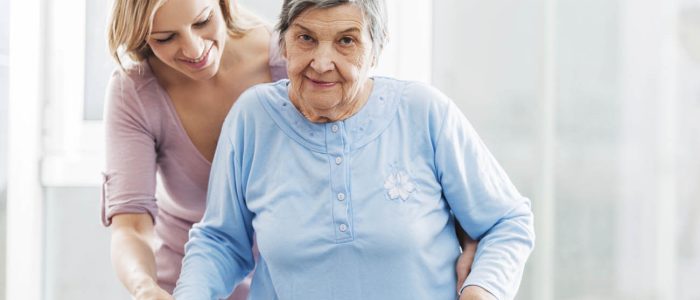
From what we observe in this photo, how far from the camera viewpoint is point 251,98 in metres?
1.48

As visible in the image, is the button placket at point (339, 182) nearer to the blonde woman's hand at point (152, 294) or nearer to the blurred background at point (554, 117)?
the blonde woman's hand at point (152, 294)

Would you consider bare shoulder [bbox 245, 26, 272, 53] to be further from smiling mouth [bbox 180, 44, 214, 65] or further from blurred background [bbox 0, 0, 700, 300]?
blurred background [bbox 0, 0, 700, 300]

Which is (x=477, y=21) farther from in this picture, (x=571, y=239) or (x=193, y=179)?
(x=193, y=179)

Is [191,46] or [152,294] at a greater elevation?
[191,46]

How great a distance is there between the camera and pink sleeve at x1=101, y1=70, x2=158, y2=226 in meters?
1.59

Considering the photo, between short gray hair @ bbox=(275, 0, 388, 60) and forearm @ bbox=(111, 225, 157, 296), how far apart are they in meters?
0.49

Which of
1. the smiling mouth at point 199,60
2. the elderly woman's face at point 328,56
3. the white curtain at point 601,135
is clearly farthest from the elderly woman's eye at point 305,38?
the white curtain at point 601,135

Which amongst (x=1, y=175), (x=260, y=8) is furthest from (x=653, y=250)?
(x=1, y=175)

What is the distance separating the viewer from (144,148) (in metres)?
1.60

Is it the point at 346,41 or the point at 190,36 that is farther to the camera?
the point at 190,36

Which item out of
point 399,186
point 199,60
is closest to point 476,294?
point 399,186

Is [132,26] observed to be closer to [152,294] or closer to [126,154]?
[126,154]

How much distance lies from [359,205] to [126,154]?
52cm

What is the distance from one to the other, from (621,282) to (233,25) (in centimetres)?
152
